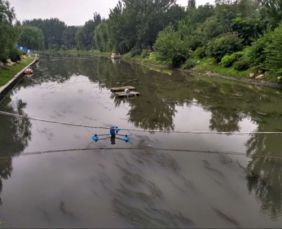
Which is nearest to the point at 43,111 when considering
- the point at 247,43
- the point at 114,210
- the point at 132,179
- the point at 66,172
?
the point at 66,172

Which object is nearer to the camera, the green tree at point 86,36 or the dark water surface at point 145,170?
the dark water surface at point 145,170

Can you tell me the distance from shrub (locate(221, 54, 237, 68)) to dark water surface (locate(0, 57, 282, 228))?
12888 millimetres

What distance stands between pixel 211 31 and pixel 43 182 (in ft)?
109

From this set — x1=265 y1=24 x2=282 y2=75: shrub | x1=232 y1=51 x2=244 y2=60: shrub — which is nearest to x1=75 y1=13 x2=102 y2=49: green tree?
x1=232 y1=51 x2=244 y2=60: shrub

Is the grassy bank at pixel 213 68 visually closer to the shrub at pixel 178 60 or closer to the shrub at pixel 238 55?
the shrub at pixel 178 60

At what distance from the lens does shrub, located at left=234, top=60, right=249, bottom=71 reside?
1022 inches

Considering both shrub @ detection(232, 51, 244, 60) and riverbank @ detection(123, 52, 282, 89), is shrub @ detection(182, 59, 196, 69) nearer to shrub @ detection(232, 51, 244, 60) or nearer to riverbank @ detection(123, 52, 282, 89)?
riverbank @ detection(123, 52, 282, 89)

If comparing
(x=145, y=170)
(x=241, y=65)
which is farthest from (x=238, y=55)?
(x=145, y=170)

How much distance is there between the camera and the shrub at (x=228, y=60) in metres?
28.1

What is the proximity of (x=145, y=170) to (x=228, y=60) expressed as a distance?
76.6 ft

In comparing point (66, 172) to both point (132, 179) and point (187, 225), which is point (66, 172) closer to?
point (132, 179)

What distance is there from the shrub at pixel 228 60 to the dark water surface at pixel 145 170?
12888 mm

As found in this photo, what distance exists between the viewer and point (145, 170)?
838 centimetres

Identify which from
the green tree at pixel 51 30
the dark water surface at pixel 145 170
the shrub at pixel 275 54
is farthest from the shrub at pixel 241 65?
the green tree at pixel 51 30
